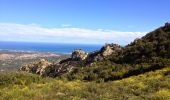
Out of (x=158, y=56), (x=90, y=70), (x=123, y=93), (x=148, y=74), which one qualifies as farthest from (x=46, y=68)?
(x=123, y=93)

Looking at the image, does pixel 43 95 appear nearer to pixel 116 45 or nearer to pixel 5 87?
pixel 5 87

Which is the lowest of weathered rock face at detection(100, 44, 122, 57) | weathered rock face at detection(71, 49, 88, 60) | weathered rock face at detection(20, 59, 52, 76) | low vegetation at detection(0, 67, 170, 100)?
weathered rock face at detection(20, 59, 52, 76)

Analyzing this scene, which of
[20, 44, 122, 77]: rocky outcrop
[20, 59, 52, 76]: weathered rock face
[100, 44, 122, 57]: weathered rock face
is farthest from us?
[100, 44, 122, 57]: weathered rock face

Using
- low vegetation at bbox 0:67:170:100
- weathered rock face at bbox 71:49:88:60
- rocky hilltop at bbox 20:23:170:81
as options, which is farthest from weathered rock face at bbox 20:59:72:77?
low vegetation at bbox 0:67:170:100

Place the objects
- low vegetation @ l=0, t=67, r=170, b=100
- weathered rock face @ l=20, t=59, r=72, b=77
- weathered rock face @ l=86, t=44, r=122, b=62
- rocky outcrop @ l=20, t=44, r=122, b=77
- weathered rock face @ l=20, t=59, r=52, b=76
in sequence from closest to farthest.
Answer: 1. low vegetation @ l=0, t=67, r=170, b=100
2. weathered rock face @ l=20, t=59, r=72, b=77
3. rocky outcrop @ l=20, t=44, r=122, b=77
4. weathered rock face @ l=86, t=44, r=122, b=62
5. weathered rock face @ l=20, t=59, r=52, b=76

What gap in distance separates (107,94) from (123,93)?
1265 mm

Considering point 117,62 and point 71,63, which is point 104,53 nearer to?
point 71,63

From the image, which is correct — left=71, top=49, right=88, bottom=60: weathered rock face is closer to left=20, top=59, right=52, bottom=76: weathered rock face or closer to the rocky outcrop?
the rocky outcrop

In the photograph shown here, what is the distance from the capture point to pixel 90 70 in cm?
3881

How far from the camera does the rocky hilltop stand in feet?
116

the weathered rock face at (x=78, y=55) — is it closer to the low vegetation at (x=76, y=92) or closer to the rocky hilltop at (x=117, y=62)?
the rocky hilltop at (x=117, y=62)

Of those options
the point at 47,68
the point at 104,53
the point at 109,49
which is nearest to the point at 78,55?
the point at 109,49

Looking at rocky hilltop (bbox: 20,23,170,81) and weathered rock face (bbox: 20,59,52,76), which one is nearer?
rocky hilltop (bbox: 20,23,170,81)

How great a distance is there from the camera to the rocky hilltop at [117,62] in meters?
35.3
